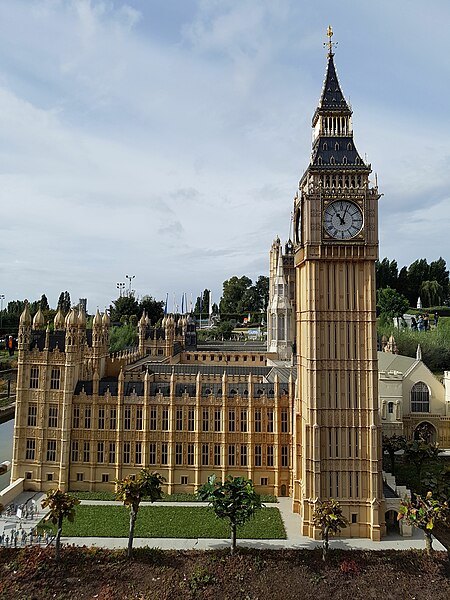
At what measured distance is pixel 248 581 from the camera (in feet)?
82.4

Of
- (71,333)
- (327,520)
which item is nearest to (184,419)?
(71,333)

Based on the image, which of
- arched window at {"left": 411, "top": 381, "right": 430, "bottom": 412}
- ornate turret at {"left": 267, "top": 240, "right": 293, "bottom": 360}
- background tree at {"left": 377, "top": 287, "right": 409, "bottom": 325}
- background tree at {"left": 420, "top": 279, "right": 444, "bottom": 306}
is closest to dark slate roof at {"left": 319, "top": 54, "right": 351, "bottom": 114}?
arched window at {"left": 411, "top": 381, "right": 430, "bottom": 412}

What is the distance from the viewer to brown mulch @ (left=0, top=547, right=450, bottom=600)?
24.0 m

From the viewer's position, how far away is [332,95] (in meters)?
34.9

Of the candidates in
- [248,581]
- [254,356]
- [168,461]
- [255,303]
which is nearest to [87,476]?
[168,461]

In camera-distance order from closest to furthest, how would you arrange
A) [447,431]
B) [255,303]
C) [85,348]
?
1. [85,348]
2. [447,431]
3. [255,303]

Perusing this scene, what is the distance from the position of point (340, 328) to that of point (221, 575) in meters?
18.5

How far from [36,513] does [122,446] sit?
8330 mm

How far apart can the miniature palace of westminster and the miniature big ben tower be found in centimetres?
8

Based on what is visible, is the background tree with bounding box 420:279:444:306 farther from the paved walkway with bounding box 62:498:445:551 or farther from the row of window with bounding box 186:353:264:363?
the paved walkway with bounding box 62:498:445:551

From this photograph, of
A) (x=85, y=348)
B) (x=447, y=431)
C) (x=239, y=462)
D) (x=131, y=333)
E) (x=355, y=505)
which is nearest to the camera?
(x=355, y=505)

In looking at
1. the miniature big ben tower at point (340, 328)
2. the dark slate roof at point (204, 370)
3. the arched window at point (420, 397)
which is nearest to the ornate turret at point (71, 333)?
the dark slate roof at point (204, 370)

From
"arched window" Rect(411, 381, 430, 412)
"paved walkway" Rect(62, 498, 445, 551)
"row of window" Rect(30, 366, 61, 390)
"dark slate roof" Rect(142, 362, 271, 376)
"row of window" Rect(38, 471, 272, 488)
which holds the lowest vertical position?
"paved walkway" Rect(62, 498, 445, 551)

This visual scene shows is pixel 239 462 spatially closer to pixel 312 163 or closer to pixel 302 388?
pixel 302 388
